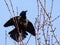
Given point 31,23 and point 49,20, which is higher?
point 49,20

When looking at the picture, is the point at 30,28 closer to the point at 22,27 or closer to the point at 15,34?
the point at 22,27

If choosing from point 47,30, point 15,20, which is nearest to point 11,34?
point 15,20

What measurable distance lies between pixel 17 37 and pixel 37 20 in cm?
34

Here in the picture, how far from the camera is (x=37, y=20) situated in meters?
3.30

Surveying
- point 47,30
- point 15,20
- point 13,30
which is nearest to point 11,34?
point 13,30

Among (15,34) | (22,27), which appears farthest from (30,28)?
(15,34)

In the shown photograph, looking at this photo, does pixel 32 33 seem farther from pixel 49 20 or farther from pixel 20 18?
pixel 49 20

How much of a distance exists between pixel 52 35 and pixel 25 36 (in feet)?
1.87

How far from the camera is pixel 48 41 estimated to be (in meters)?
3.18

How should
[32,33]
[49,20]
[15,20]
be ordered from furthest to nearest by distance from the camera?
[32,33]
[15,20]
[49,20]

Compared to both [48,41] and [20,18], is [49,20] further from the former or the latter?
[20,18]

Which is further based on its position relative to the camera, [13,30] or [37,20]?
[13,30]

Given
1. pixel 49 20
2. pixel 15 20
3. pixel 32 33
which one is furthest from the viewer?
pixel 32 33

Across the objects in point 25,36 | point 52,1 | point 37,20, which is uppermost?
point 52,1
